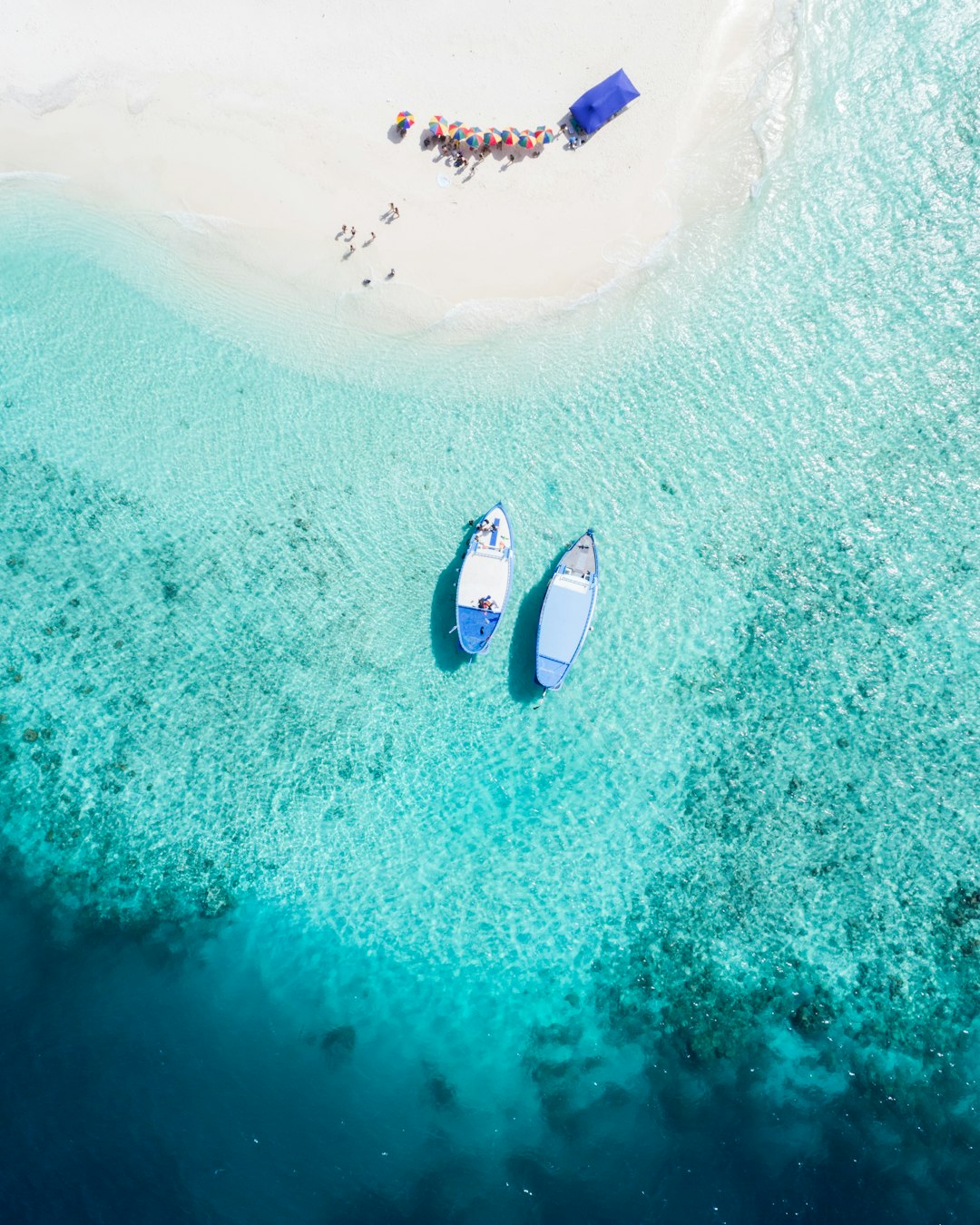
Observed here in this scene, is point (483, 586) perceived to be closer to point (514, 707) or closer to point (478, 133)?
point (514, 707)

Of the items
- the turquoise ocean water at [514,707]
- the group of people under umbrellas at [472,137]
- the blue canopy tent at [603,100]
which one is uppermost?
the group of people under umbrellas at [472,137]

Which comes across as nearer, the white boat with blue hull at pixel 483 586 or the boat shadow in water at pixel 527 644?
the white boat with blue hull at pixel 483 586

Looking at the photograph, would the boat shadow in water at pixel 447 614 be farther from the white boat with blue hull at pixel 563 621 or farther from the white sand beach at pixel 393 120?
the white sand beach at pixel 393 120

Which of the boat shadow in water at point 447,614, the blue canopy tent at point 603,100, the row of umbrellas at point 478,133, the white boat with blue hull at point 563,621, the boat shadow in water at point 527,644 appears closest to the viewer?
the blue canopy tent at point 603,100

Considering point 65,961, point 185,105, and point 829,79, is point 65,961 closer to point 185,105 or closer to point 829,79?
point 185,105

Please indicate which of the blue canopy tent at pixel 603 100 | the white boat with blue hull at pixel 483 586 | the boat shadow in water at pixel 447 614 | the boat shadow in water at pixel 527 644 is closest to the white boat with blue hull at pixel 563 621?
the boat shadow in water at pixel 527 644
